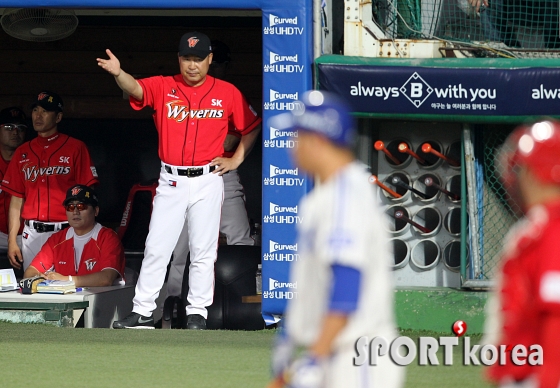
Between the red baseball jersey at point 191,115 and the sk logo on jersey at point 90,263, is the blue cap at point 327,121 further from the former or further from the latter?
the sk logo on jersey at point 90,263

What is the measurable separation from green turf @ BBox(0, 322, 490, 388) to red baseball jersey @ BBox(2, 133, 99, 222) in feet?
5.32

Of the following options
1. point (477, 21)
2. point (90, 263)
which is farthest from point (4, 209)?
point (477, 21)

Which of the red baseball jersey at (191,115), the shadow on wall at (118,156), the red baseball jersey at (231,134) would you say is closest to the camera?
the red baseball jersey at (191,115)

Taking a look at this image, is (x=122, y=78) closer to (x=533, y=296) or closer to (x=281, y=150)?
(x=281, y=150)

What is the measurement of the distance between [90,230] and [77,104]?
9.35 feet

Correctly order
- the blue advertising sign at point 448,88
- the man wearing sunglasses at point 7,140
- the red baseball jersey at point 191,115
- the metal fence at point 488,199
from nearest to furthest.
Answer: the blue advertising sign at point 448,88
the red baseball jersey at point 191,115
the metal fence at point 488,199
the man wearing sunglasses at point 7,140

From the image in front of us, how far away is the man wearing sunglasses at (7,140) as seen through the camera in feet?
29.8

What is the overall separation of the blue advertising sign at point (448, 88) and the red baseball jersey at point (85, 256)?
2.35 meters

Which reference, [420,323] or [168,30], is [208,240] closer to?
[420,323]

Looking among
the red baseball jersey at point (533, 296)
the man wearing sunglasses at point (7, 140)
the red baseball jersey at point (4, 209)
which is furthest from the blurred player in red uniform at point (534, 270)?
the red baseball jersey at point (4, 209)

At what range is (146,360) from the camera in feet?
18.5

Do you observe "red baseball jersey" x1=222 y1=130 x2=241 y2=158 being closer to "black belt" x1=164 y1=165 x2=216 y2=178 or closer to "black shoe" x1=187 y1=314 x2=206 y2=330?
"black belt" x1=164 y1=165 x2=216 y2=178

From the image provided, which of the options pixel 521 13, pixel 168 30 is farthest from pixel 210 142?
pixel 168 30

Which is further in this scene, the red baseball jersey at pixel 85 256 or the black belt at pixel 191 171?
the red baseball jersey at pixel 85 256
